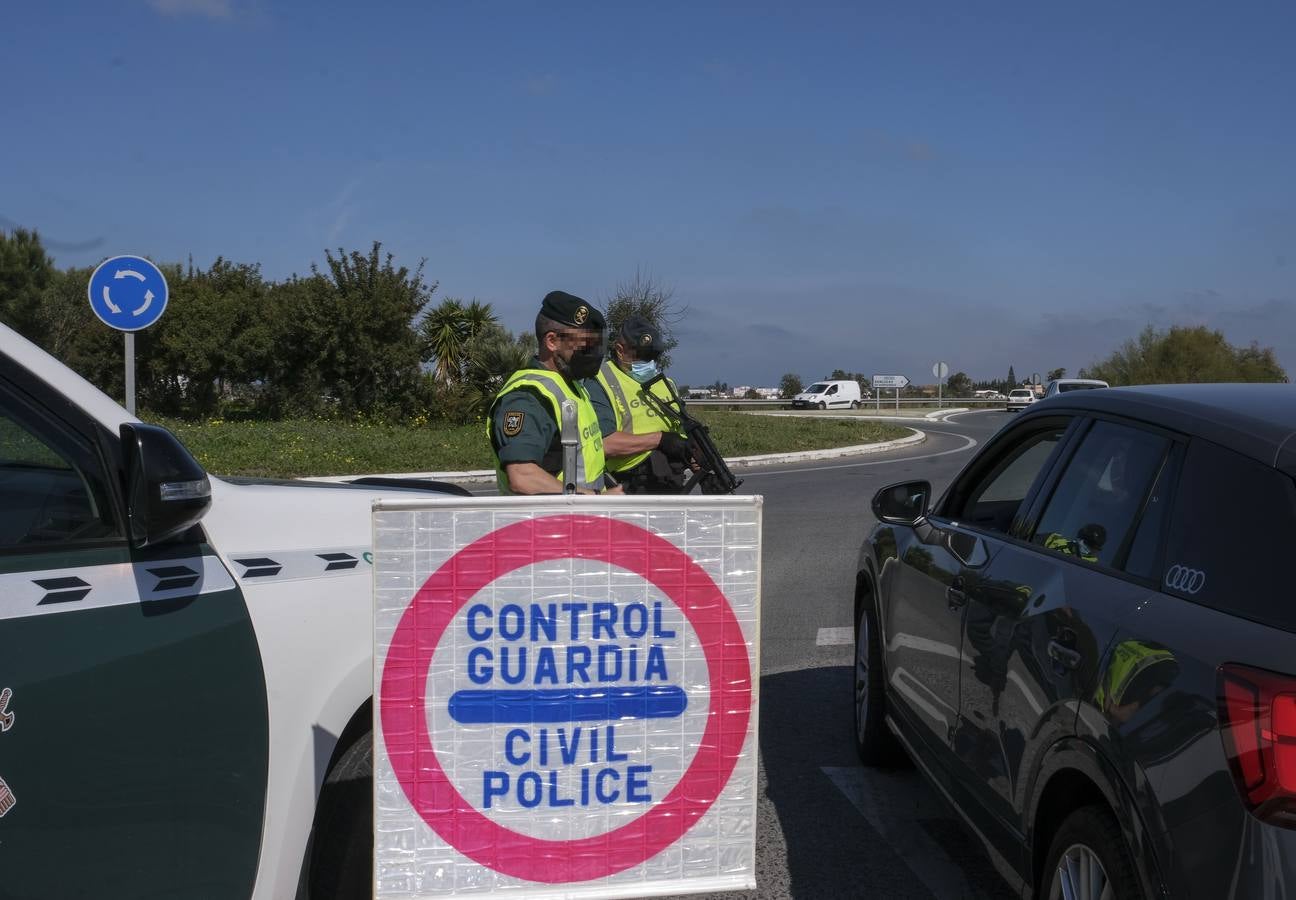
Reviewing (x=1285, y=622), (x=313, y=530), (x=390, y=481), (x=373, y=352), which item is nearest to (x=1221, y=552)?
(x=1285, y=622)

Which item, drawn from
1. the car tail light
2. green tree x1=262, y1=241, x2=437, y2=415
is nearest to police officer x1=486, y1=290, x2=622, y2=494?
the car tail light

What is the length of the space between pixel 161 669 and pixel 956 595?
2417 millimetres

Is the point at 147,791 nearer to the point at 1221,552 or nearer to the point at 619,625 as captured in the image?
the point at 619,625

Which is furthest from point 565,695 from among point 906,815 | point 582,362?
point 906,815

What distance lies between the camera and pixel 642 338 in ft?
20.4

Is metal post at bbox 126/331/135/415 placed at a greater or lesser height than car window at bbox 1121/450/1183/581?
greater

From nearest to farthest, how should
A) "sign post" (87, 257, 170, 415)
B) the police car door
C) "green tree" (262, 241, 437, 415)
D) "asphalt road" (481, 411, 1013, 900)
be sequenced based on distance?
the police car door
"asphalt road" (481, 411, 1013, 900)
"sign post" (87, 257, 170, 415)
"green tree" (262, 241, 437, 415)

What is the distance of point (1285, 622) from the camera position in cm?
226

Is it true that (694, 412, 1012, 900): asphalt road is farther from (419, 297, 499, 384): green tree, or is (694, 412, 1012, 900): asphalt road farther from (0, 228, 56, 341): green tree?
(0, 228, 56, 341): green tree

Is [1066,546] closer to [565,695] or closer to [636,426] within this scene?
[565,695]

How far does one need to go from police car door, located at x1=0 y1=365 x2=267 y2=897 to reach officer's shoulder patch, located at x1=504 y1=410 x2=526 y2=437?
1330mm

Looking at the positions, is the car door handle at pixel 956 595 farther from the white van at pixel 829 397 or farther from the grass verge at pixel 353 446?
the white van at pixel 829 397

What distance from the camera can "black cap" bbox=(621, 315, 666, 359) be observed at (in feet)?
20.3

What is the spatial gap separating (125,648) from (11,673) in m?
0.22
